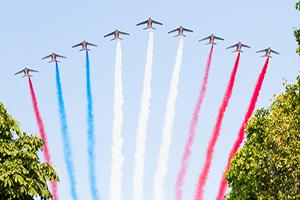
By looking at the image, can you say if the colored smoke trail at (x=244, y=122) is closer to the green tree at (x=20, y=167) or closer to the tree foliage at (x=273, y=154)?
the tree foliage at (x=273, y=154)

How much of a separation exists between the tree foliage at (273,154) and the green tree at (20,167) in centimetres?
1910

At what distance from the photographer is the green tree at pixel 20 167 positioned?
4438cm

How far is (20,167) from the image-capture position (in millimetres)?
45156

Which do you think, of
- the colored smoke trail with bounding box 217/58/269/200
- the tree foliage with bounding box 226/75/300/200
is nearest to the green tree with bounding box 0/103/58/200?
the tree foliage with bounding box 226/75/300/200

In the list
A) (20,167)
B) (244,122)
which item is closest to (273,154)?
(20,167)

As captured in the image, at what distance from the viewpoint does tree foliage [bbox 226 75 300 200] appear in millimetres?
54428

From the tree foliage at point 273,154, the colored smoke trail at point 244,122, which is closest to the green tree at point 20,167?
the tree foliage at point 273,154

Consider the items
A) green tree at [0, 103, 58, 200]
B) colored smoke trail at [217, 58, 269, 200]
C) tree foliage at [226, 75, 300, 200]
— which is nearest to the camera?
green tree at [0, 103, 58, 200]

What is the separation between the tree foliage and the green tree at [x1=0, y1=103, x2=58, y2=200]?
19098 millimetres

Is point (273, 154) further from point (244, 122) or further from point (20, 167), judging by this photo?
point (244, 122)

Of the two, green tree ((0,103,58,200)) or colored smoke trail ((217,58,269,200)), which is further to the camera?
colored smoke trail ((217,58,269,200))

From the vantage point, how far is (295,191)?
54906mm

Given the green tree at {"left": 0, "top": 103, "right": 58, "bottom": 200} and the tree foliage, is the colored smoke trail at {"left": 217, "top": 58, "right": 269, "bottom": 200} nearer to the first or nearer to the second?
the tree foliage

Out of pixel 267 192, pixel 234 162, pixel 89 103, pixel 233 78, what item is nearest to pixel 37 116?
pixel 89 103
